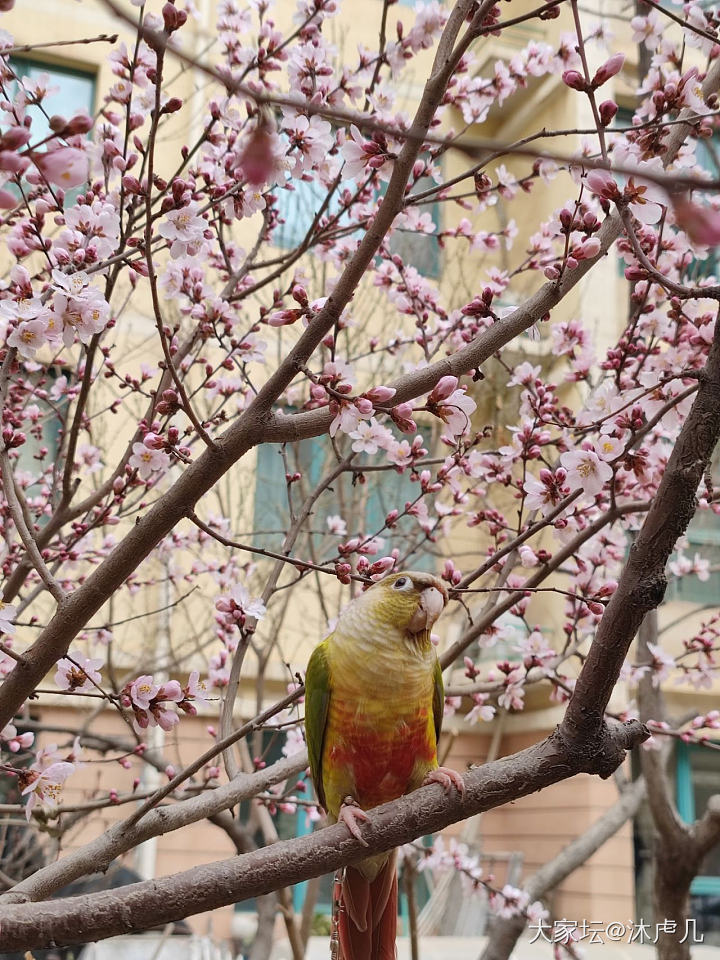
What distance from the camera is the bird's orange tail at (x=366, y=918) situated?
1.93m

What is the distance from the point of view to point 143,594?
6.22m

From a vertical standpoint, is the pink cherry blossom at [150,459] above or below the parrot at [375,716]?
above

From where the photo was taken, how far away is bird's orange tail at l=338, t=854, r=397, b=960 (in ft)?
6.33

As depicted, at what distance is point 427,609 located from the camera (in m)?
1.82

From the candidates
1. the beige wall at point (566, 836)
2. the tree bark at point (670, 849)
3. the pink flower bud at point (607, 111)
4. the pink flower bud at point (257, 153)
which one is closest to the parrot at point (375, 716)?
the pink flower bud at point (607, 111)

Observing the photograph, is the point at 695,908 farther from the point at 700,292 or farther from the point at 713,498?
the point at 700,292

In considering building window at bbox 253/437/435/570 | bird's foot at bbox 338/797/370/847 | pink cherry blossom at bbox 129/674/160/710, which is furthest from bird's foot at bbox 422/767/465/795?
building window at bbox 253/437/435/570

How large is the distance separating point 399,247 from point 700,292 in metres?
4.68

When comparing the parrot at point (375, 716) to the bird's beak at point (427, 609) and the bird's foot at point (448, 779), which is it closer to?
the bird's beak at point (427, 609)

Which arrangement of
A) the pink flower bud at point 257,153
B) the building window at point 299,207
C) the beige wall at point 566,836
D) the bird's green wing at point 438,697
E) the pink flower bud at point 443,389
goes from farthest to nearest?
the beige wall at point 566,836
the building window at point 299,207
the bird's green wing at point 438,697
the pink flower bud at point 443,389
the pink flower bud at point 257,153

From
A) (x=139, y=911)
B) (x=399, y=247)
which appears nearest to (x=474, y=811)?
(x=139, y=911)

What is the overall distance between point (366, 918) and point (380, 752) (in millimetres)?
375

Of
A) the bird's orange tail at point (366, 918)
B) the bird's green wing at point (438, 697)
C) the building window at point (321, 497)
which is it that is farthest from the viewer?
the building window at point (321, 497)

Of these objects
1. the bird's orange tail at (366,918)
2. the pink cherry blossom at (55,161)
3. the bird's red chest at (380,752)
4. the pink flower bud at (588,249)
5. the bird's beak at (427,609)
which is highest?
the pink flower bud at (588,249)
